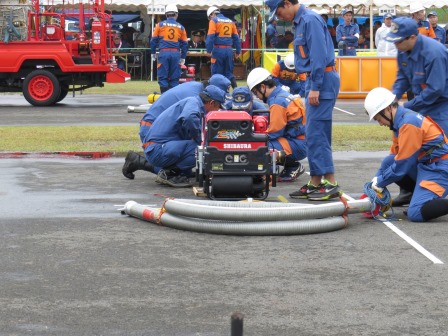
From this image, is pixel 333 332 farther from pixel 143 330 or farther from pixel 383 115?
pixel 383 115

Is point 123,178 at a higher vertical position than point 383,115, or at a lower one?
lower

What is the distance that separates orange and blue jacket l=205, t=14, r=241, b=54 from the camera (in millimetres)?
23375

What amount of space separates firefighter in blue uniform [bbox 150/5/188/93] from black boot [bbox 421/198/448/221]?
13.8 m

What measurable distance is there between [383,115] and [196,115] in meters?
2.29

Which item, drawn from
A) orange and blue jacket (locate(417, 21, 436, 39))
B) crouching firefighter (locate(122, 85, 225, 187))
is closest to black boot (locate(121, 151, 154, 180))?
crouching firefighter (locate(122, 85, 225, 187))

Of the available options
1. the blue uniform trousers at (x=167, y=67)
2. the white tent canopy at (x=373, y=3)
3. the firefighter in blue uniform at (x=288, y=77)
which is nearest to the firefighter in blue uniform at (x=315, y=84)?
the firefighter in blue uniform at (x=288, y=77)

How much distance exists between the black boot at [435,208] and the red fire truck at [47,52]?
15.1 metres

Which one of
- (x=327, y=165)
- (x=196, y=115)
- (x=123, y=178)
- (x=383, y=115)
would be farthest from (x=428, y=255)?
(x=123, y=178)

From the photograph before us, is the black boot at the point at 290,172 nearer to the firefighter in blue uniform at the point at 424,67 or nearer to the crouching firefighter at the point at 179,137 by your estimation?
the crouching firefighter at the point at 179,137

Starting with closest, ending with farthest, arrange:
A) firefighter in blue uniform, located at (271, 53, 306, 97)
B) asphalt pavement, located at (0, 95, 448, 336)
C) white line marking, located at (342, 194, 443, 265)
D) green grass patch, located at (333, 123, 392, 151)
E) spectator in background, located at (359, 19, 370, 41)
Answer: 1. asphalt pavement, located at (0, 95, 448, 336)
2. white line marking, located at (342, 194, 443, 265)
3. firefighter in blue uniform, located at (271, 53, 306, 97)
4. green grass patch, located at (333, 123, 392, 151)
5. spectator in background, located at (359, 19, 370, 41)

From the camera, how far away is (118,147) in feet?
49.2

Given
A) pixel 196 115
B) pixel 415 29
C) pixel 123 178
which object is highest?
pixel 415 29

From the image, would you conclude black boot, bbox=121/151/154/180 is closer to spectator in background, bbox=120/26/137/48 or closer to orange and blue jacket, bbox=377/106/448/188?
orange and blue jacket, bbox=377/106/448/188

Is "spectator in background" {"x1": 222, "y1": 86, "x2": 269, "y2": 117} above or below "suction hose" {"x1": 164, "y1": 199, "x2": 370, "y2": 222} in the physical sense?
above
